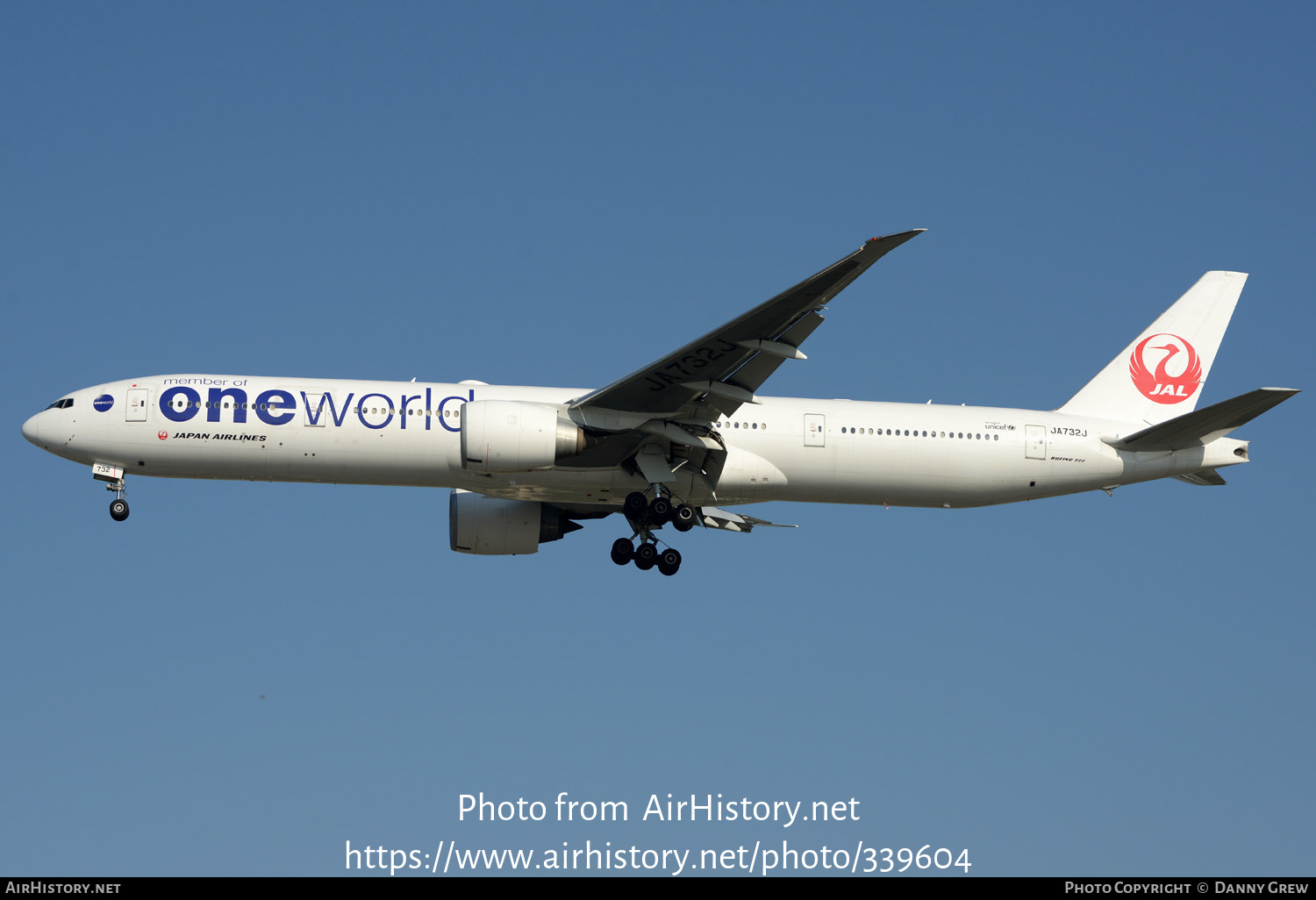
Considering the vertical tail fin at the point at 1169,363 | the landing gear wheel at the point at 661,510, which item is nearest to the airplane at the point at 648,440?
the landing gear wheel at the point at 661,510

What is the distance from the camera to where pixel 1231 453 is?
32.9 metres

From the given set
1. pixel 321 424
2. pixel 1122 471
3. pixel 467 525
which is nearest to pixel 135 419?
pixel 321 424

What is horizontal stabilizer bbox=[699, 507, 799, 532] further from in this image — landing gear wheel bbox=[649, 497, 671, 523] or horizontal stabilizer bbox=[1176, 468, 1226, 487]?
horizontal stabilizer bbox=[1176, 468, 1226, 487]

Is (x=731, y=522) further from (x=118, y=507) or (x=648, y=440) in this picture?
(x=118, y=507)

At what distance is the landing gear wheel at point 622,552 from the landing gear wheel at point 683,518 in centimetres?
169

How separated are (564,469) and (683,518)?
2.96 m

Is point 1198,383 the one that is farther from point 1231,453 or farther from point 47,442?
point 47,442

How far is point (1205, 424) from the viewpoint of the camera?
31.9 metres

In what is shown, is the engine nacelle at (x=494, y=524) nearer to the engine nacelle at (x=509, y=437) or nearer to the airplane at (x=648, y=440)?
the airplane at (x=648, y=440)

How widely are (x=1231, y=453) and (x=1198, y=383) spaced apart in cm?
360

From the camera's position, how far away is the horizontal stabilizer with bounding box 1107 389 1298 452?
98.0ft

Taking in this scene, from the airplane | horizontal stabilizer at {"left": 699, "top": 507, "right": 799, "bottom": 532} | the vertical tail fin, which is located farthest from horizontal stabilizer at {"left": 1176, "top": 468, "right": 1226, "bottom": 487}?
horizontal stabilizer at {"left": 699, "top": 507, "right": 799, "bottom": 532}
